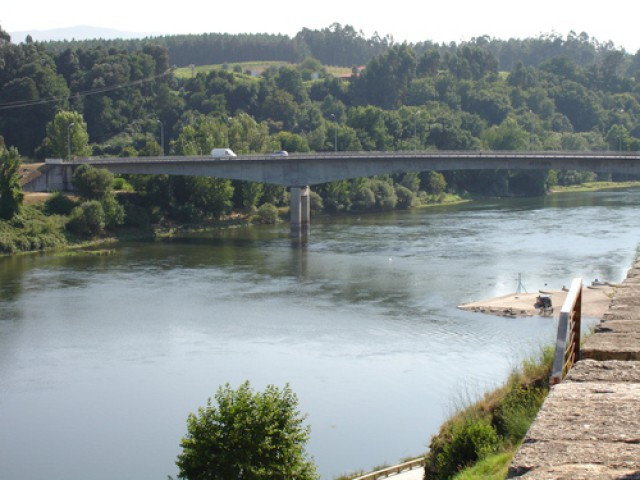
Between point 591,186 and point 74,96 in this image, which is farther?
point 591,186

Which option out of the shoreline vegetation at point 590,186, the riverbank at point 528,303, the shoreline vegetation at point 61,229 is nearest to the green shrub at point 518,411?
the riverbank at point 528,303

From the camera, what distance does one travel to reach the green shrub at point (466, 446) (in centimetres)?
1330

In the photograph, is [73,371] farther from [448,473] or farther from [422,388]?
[448,473]

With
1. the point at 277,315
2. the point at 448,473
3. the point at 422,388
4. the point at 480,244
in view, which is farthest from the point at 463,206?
the point at 448,473

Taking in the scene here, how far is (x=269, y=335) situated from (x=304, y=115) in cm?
8041

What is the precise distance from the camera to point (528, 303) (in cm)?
4369

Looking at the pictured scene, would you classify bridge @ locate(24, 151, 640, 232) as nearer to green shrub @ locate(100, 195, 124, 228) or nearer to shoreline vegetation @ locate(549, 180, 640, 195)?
green shrub @ locate(100, 195, 124, 228)

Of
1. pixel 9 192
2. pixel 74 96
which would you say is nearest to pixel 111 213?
pixel 9 192

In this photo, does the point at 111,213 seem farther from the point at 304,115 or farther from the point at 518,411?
the point at 518,411

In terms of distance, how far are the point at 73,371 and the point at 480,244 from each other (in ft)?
113

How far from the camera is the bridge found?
233ft

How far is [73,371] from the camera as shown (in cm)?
3303

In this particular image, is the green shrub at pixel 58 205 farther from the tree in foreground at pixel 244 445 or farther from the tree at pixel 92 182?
the tree in foreground at pixel 244 445

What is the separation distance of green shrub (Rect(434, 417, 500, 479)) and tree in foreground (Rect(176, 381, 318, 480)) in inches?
198
